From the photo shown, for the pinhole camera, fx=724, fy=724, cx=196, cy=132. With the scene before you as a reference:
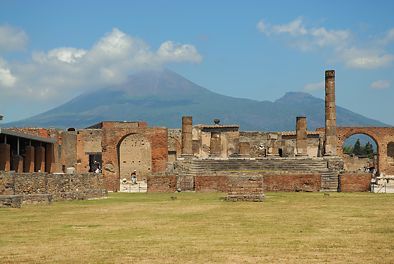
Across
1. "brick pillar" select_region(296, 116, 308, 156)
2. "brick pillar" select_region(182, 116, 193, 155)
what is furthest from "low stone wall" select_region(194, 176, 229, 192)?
"brick pillar" select_region(296, 116, 308, 156)

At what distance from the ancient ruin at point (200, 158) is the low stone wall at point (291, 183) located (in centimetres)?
5

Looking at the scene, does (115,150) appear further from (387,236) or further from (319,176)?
(387,236)

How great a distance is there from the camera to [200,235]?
1389cm

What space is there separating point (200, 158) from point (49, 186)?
746 inches

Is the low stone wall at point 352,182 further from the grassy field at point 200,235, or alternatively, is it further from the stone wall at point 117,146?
the grassy field at point 200,235

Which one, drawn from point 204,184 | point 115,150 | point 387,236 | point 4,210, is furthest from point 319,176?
point 387,236

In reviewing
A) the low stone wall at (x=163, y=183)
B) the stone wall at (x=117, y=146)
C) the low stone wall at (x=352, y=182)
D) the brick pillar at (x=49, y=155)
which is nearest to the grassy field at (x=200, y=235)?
the low stone wall at (x=352, y=182)

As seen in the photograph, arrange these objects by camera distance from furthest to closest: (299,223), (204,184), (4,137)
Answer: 1. (204,184)
2. (4,137)
3. (299,223)

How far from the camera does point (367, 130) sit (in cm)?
6091

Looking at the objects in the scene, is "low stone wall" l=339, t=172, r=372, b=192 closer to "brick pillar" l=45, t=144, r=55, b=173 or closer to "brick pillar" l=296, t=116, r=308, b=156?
"brick pillar" l=296, t=116, r=308, b=156

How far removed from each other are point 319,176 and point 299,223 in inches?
718

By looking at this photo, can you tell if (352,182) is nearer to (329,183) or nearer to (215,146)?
(329,183)

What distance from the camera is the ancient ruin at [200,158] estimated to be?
33.9 m

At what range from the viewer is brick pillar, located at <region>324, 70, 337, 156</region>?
44.4 m
